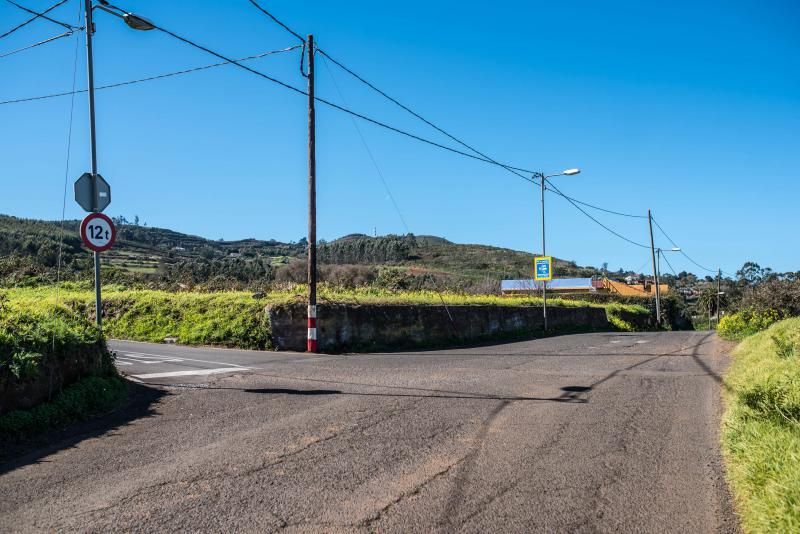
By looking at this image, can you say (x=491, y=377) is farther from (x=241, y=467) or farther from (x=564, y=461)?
(x=241, y=467)

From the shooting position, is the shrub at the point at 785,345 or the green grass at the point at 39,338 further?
the shrub at the point at 785,345

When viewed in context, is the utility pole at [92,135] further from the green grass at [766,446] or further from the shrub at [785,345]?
the shrub at [785,345]

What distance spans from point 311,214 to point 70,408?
33.1 feet

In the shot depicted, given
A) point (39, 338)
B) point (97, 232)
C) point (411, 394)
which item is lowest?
point (411, 394)

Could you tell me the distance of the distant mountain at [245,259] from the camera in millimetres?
30172

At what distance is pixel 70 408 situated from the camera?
6.97 metres

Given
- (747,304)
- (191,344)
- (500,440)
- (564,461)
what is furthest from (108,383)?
(747,304)

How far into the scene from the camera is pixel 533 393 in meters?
9.16

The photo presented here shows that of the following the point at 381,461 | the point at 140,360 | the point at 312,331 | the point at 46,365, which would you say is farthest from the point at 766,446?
the point at 312,331

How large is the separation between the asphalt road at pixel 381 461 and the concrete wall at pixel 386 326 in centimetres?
600

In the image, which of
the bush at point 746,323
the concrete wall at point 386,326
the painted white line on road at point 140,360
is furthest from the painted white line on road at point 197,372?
the bush at point 746,323

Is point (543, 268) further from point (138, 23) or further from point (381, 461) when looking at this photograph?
point (381, 461)

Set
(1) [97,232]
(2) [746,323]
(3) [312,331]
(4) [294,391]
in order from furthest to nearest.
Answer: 1. (2) [746,323]
2. (3) [312,331]
3. (1) [97,232]
4. (4) [294,391]

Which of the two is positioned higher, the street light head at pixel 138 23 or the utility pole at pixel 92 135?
the street light head at pixel 138 23
